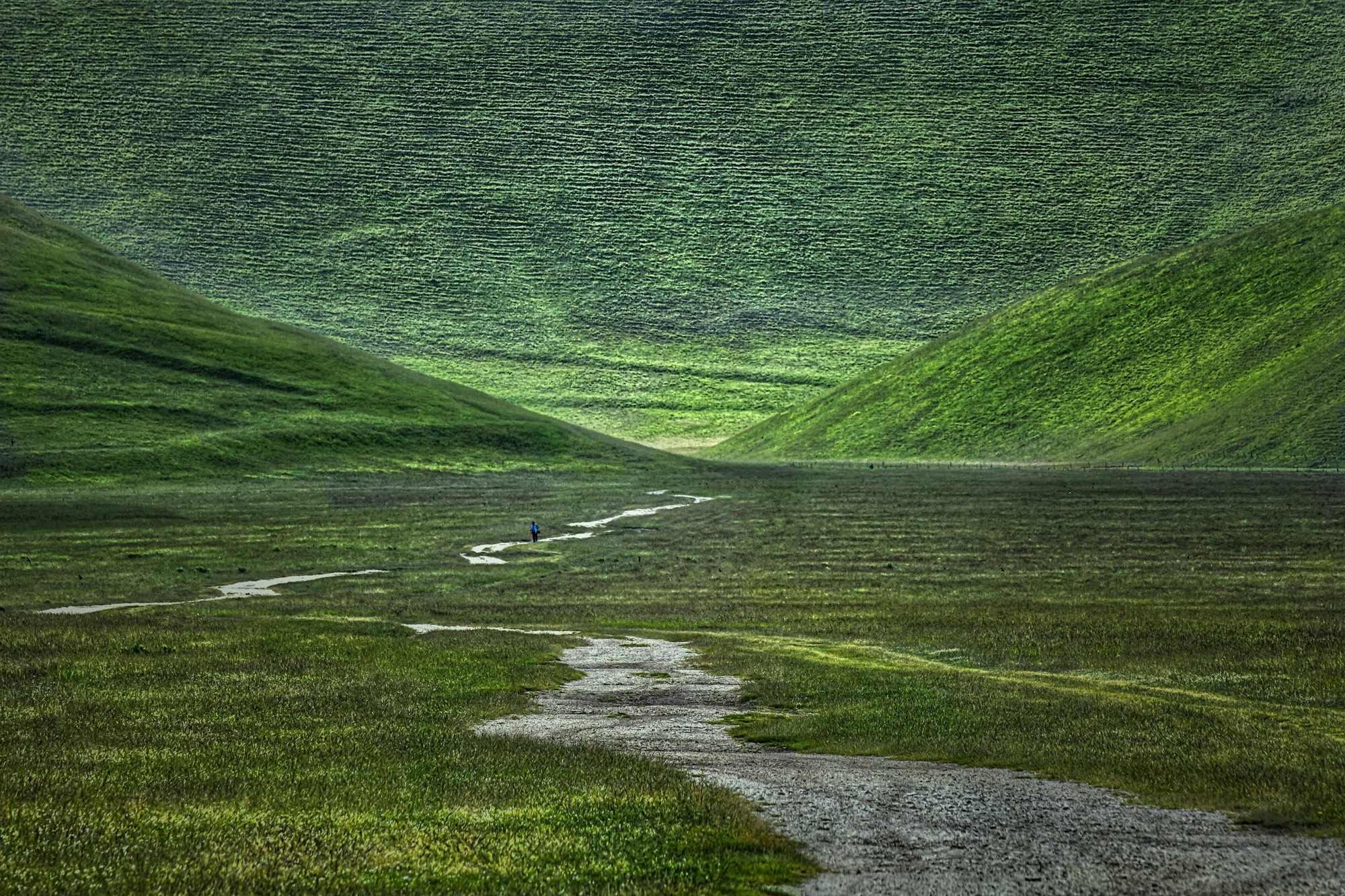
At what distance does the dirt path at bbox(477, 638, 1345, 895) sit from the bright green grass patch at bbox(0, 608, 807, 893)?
1.08m

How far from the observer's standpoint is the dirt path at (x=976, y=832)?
612 inches

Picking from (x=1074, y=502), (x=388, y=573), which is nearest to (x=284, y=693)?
(x=388, y=573)

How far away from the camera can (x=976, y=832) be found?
700 inches

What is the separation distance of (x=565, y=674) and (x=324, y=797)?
18199 millimetres

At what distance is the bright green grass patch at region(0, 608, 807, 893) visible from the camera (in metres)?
14.9

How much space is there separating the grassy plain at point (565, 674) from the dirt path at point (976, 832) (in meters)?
1.05

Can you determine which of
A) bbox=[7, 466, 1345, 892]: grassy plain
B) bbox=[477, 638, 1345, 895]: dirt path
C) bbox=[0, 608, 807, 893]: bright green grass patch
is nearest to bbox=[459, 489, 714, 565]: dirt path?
bbox=[7, 466, 1345, 892]: grassy plain

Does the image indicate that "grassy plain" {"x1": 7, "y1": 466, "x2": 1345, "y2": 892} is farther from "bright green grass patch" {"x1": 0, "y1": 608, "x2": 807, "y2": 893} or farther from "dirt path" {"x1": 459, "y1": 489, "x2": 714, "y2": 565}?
"dirt path" {"x1": 459, "y1": 489, "x2": 714, "y2": 565}

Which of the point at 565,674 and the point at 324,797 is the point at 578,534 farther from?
the point at 324,797

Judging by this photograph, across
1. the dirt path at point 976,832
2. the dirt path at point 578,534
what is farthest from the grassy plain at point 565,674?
the dirt path at point 578,534

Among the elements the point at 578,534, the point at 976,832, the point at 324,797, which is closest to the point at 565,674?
the point at 324,797

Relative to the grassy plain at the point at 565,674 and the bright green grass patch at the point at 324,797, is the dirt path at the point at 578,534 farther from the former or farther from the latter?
the bright green grass patch at the point at 324,797

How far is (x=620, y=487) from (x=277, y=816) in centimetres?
14946

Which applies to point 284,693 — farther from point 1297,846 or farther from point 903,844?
point 1297,846
